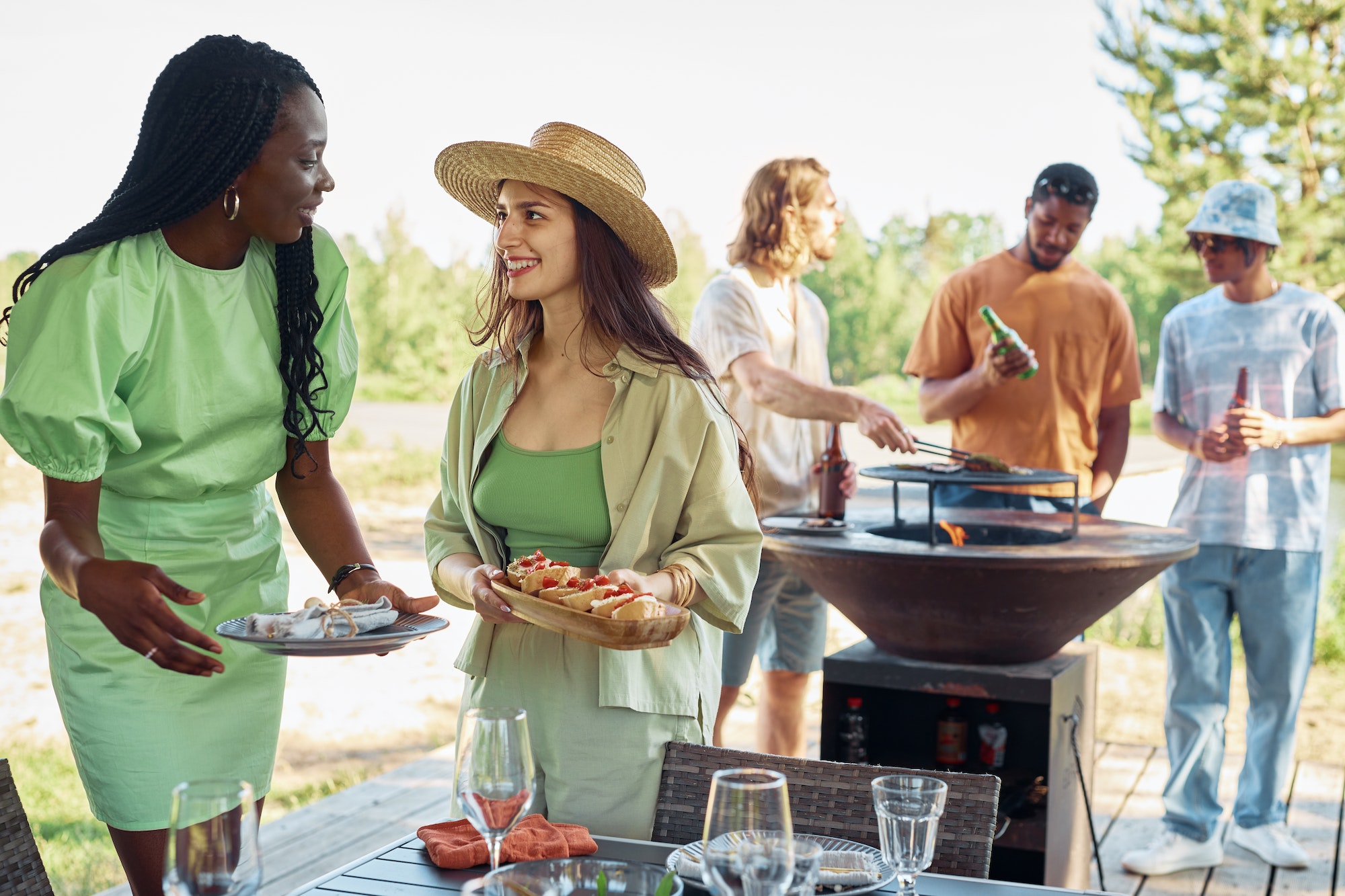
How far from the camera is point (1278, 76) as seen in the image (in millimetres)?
8625

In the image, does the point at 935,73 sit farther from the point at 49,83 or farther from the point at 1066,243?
the point at 1066,243

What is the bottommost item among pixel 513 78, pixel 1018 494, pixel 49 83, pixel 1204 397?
pixel 1018 494

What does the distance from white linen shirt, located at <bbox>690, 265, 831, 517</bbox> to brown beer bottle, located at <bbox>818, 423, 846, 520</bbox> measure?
0.52 feet

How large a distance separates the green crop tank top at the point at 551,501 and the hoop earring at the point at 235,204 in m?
0.57

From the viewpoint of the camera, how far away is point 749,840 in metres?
1.17

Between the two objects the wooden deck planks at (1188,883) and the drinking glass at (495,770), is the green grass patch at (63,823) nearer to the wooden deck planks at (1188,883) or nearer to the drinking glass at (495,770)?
the drinking glass at (495,770)

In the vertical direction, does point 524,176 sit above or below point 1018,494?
above

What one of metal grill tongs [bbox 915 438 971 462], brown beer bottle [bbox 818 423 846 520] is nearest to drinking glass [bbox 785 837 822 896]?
metal grill tongs [bbox 915 438 971 462]

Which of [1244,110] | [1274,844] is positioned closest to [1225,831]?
[1274,844]

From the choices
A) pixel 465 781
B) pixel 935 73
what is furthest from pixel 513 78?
pixel 465 781

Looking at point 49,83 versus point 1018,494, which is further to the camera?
point 49,83

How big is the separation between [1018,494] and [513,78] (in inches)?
444

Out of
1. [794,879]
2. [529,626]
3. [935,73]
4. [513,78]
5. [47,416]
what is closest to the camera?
[794,879]

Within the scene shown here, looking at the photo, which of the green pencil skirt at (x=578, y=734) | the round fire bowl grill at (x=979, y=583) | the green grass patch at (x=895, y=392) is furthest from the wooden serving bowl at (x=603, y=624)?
the green grass patch at (x=895, y=392)
